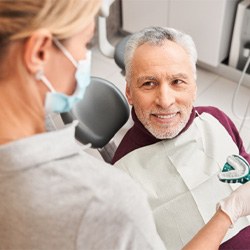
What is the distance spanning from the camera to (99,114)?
1.59 metres

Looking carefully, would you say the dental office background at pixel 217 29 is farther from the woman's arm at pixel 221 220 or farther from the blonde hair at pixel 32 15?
the blonde hair at pixel 32 15

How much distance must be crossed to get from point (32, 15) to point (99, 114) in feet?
3.27

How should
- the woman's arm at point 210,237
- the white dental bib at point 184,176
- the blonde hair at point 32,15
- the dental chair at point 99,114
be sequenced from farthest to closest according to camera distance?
the dental chair at point 99,114 → the white dental bib at point 184,176 → the woman's arm at point 210,237 → the blonde hair at point 32,15

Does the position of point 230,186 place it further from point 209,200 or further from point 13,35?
point 13,35

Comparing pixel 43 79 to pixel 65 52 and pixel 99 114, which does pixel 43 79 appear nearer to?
pixel 65 52

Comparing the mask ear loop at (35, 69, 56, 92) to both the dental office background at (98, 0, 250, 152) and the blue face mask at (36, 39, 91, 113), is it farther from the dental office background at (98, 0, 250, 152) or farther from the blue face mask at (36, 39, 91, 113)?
the dental office background at (98, 0, 250, 152)

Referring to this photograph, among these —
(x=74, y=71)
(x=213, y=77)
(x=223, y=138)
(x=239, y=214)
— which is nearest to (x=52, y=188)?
(x=74, y=71)

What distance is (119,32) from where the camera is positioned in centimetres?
319

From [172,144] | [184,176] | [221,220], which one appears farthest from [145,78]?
[221,220]

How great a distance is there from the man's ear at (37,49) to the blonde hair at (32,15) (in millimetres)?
10

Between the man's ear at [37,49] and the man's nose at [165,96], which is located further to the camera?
the man's nose at [165,96]

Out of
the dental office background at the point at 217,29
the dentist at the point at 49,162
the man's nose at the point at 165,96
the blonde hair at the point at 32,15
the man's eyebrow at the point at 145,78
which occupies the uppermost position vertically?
the blonde hair at the point at 32,15

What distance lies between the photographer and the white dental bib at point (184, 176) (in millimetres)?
1236

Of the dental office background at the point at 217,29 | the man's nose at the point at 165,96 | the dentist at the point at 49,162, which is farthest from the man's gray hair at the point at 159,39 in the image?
the dental office background at the point at 217,29
